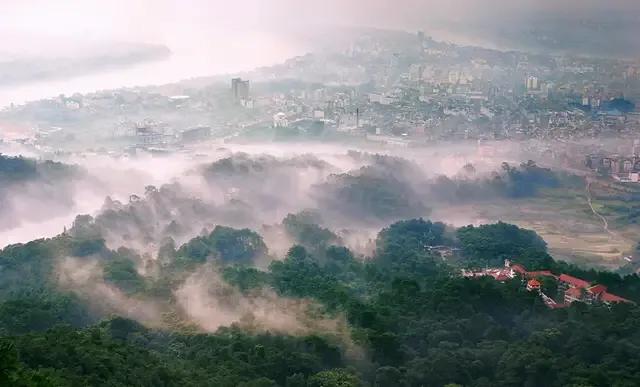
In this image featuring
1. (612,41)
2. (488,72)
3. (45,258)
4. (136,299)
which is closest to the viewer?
(136,299)

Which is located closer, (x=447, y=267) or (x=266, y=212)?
(x=447, y=267)

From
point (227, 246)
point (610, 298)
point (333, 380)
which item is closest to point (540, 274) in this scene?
point (610, 298)

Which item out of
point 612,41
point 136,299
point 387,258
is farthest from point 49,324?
point 612,41

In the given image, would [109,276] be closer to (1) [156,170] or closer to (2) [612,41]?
(1) [156,170]

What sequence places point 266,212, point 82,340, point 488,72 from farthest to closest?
point 488,72 → point 266,212 → point 82,340

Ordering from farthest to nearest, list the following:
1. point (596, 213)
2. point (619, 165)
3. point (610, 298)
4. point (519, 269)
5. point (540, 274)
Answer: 1. point (619, 165)
2. point (596, 213)
3. point (519, 269)
4. point (540, 274)
5. point (610, 298)

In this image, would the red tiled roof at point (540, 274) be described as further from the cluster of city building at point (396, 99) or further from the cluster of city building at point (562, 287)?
the cluster of city building at point (396, 99)

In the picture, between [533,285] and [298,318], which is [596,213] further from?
[298,318]
